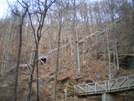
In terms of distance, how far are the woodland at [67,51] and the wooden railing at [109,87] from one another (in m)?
0.78

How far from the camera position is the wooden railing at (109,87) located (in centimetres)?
1084

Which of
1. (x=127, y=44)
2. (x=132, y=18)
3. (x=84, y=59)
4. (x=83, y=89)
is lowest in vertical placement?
(x=83, y=89)

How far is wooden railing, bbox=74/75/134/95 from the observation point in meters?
10.8

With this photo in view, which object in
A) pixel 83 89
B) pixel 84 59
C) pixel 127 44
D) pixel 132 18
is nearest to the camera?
pixel 83 89

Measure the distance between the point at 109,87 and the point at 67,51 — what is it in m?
15.0

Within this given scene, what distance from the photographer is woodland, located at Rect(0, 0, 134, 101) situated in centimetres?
1117

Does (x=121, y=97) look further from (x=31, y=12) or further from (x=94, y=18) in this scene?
(x=94, y=18)

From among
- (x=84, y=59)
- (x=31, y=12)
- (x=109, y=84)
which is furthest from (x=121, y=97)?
(x=31, y=12)

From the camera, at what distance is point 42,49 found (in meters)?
30.6

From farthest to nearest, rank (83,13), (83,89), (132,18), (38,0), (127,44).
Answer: (83,13) < (127,44) < (132,18) < (83,89) < (38,0)

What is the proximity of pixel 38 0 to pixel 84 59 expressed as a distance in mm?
15657

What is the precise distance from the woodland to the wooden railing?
2.57 feet

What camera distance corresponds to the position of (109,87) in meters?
12.2

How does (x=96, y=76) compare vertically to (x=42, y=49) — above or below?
below
